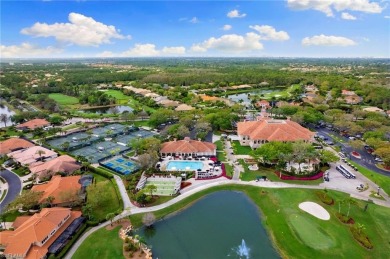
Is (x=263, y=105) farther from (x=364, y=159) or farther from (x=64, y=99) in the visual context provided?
(x=64, y=99)

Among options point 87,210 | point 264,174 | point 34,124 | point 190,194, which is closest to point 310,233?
point 264,174

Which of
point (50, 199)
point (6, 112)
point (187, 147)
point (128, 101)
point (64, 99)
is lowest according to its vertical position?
point (6, 112)

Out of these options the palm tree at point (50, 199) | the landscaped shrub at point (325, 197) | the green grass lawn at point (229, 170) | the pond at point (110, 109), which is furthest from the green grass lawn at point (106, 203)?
the pond at point (110, 109)

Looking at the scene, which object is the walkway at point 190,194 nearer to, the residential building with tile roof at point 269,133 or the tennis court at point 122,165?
the tennis court at point 122,165

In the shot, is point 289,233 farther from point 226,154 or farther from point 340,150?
point 340,150

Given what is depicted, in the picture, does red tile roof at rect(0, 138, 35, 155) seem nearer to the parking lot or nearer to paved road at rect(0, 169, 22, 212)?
paved road at rect(0, 169, 22, 212)

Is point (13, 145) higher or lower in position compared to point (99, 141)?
higher
